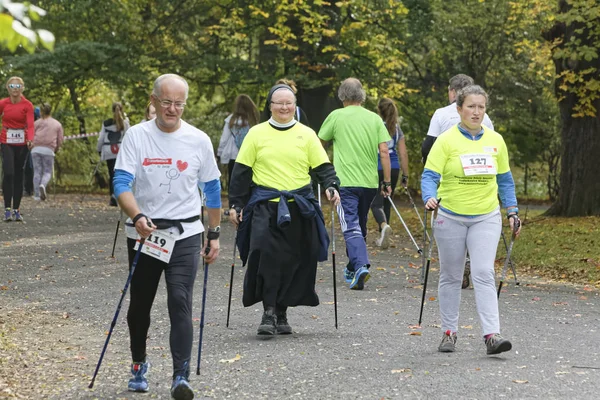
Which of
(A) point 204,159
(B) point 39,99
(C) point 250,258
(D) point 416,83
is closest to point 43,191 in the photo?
(B) point 39,99

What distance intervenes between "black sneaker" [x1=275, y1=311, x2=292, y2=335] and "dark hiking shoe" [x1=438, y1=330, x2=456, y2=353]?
137 centimetres

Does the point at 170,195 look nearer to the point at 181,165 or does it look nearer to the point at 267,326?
the point at 181,165

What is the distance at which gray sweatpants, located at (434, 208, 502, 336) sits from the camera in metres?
7.96

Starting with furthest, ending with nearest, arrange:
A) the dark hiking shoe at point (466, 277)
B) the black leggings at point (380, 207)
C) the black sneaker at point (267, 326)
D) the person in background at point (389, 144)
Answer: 1. the black leggings at point (380, 207)
2. the person in background at point (389, 144)
3. the dark hiking shoe at point (466, 277)
4. the black sneaker at point (267, 326)

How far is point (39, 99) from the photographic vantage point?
2955 centimetres

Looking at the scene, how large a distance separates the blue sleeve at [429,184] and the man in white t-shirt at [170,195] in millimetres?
2030

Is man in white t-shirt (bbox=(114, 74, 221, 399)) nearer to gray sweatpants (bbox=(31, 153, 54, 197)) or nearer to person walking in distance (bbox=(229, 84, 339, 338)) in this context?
person walking in distance (bbox=(229, 84, 339, 338))

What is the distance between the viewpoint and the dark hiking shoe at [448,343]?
800 centimetres

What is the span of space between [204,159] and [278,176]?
7.48ft

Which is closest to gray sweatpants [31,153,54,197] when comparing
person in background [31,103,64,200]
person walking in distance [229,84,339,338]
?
person in background [31,103,64,200]

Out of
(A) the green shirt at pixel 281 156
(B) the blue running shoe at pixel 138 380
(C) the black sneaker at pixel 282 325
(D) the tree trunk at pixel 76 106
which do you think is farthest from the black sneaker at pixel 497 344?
(D) the tree trunk at pixel 76 106

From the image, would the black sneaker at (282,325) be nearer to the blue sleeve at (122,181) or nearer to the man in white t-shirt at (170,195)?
the man in white t-shirt at (170,195)

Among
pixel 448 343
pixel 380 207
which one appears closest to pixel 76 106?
pixel 380 207

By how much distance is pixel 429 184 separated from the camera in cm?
809
